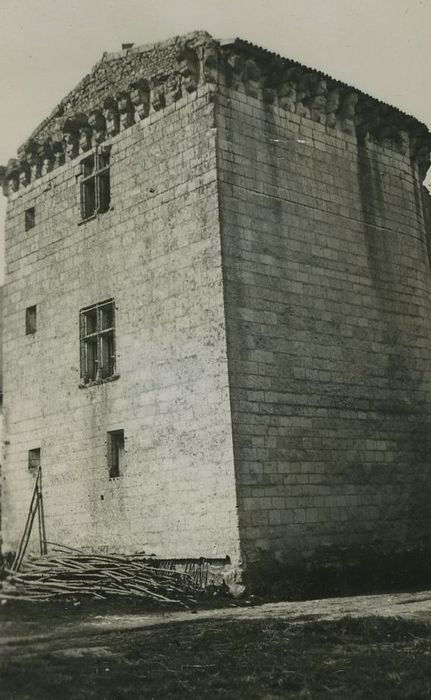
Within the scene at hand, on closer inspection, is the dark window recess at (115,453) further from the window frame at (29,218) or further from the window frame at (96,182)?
the window frame at (29,218)

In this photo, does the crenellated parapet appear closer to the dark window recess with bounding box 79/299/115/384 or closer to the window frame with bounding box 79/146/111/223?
the window frame with bounding box 79/146/111/223

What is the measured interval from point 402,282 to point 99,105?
21.1 ft

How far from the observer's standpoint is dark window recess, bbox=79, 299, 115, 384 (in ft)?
44.7

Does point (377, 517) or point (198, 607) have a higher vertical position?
point (377, 517)

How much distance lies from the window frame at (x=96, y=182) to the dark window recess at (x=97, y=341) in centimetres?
179

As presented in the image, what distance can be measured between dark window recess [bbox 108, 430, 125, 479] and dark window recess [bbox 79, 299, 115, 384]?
3.33 ft

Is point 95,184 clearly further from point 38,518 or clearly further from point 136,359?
point 38,518

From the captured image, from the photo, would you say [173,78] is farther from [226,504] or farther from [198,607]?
[198,607]

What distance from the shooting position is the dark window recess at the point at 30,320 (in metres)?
15.5

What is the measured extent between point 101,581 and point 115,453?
2556mm

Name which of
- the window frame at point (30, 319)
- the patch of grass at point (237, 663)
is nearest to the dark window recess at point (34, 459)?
the window frame at point (30, 319)

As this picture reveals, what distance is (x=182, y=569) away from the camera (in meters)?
11.5

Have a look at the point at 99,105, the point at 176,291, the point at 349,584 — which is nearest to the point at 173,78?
the point at 99,105

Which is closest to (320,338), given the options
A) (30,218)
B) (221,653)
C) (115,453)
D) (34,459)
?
(115,453)
